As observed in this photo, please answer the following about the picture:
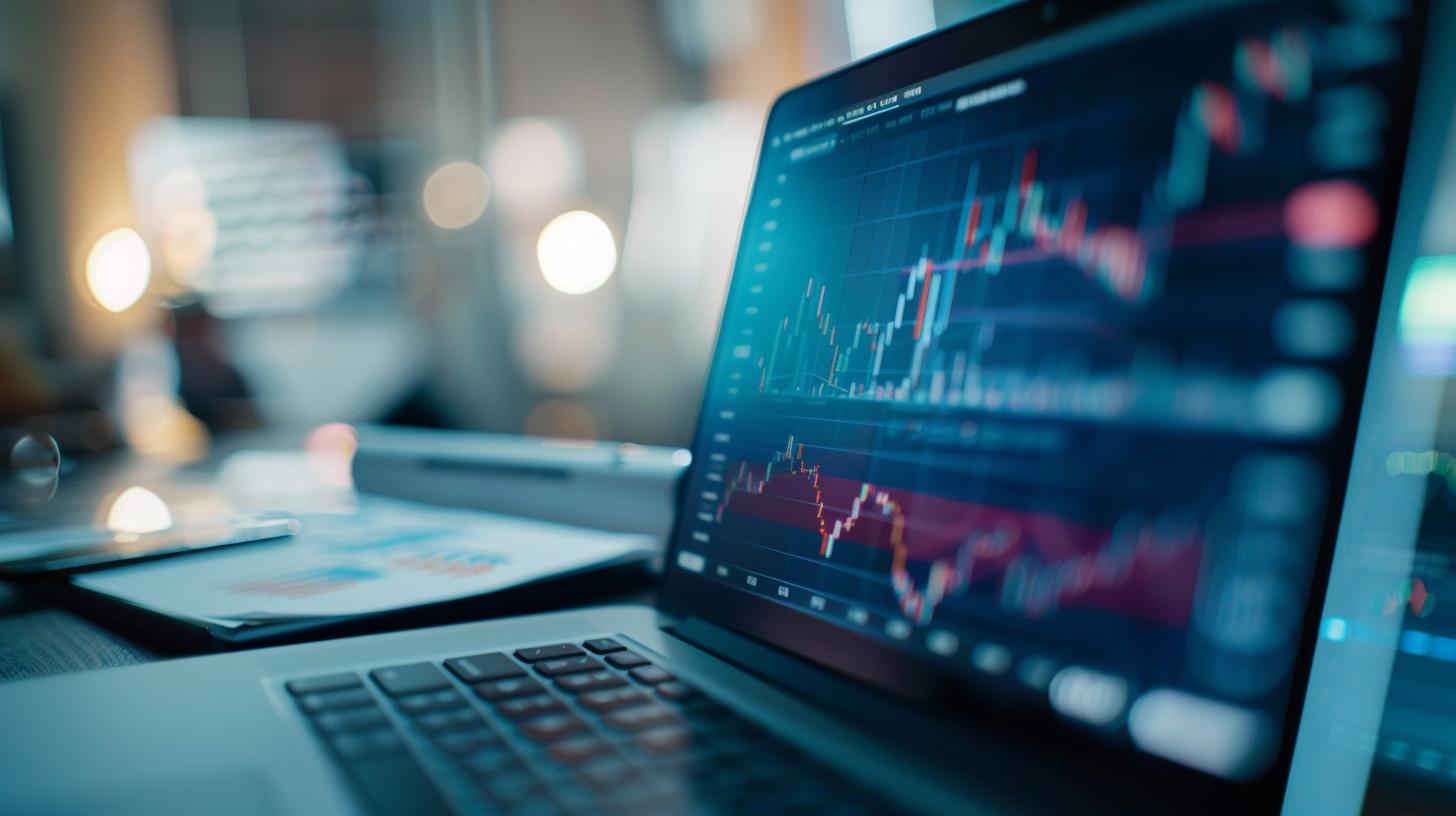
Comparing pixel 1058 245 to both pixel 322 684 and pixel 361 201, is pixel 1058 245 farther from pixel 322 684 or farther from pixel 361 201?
pixel 361 201

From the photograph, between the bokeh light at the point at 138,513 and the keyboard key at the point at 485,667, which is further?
the bokeh light at the point at 138,513

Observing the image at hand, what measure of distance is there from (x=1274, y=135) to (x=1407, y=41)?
40 mm

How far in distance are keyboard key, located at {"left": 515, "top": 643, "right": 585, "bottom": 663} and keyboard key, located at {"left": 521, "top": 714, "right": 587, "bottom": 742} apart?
7 cm

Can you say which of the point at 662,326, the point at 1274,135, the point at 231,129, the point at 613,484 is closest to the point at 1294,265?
the point at 1274,135

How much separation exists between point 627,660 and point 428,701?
0.09 m

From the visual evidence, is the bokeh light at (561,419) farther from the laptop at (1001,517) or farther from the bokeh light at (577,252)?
the laptop at (1001,517)

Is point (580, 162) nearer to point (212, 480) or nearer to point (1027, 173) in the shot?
point (212, 480)

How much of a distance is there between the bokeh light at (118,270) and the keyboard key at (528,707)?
4.59 meters

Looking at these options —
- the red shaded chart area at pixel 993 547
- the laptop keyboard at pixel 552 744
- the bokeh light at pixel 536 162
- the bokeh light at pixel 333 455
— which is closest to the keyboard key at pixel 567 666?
the laptop keyboard at pixel 552 744

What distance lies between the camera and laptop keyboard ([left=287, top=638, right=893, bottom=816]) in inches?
11.6

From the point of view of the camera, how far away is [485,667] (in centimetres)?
41

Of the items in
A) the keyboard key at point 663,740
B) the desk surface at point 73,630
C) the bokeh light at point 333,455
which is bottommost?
the bokeh light at point 333,455

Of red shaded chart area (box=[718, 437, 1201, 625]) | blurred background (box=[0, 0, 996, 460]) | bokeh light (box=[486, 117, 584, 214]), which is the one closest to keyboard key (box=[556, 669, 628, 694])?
red shaded chart area (box=[718, 437, 1201, 625])

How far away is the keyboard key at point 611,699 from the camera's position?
370 millimetres
